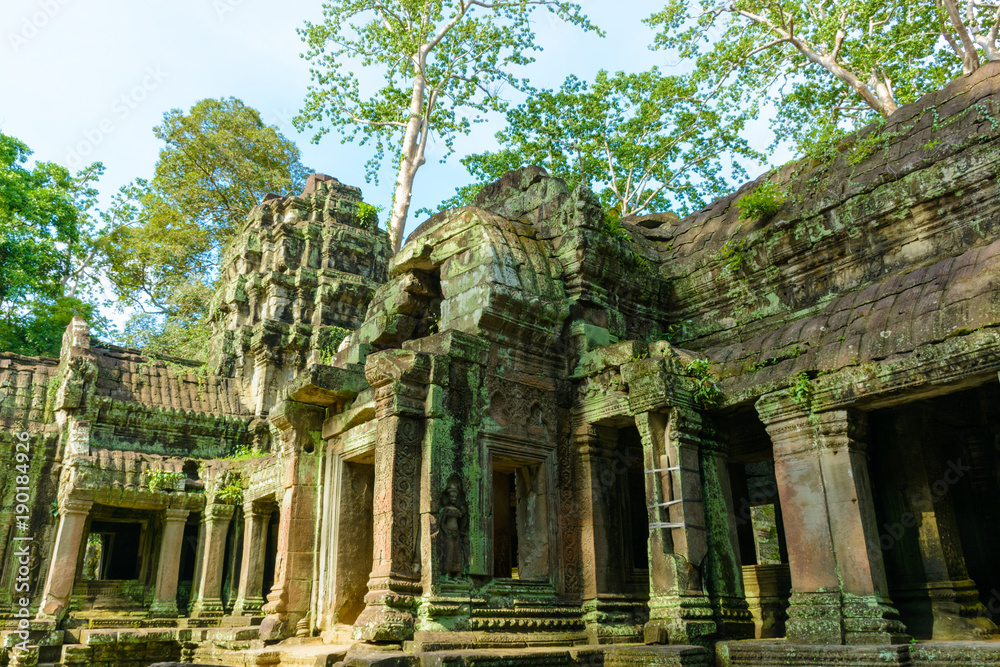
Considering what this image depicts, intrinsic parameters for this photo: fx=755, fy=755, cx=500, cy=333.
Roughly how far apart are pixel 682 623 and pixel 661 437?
1.82 m

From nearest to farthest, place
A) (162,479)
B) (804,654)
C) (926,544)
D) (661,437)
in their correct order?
1. (804,654)
2. (926,544)
3. (661,437)
4. (162,479)

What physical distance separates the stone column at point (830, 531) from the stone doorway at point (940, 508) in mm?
281

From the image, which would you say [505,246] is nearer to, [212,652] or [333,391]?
[333,391]

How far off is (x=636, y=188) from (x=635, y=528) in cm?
1480

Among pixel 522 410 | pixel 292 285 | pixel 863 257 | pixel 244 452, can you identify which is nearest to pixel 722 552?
pixel 522 410

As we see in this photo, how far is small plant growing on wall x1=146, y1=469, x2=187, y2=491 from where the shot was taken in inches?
548

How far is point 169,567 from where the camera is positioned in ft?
46.4

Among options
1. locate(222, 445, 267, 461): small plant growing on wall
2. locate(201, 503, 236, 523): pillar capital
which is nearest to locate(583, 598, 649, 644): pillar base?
locate(201, 503, 236, 523): pillar capital

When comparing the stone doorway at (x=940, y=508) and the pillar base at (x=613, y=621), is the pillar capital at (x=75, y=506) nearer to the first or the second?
the pillar base at (x=613, y=621)

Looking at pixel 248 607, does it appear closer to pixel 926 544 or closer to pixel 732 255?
pixel 732 255

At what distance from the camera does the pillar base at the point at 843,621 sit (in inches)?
245

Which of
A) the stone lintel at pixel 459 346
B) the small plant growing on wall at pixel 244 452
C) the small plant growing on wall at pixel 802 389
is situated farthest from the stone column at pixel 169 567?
the small plant growing on wall at pixel 802 389

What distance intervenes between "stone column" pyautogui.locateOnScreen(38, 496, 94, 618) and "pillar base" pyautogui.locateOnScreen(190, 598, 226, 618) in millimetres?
2133

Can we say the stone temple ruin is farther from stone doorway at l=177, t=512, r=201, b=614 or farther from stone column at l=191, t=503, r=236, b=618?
stone doorway at l=177, t=512, r=201, b=614
